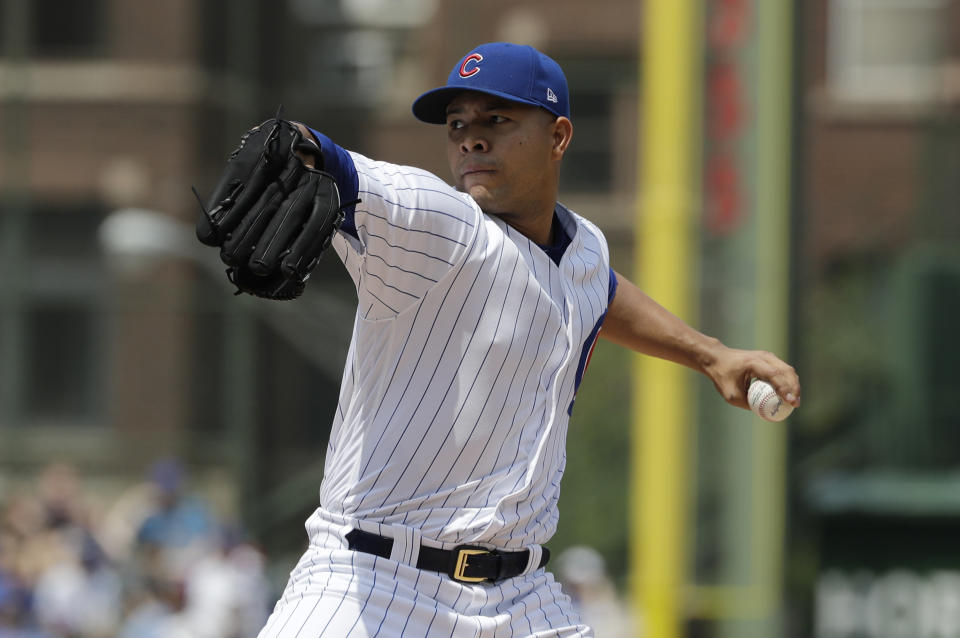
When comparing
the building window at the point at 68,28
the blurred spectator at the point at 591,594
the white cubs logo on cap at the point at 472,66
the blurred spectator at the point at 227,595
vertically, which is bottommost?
the blurred spectator at the point at 591,594

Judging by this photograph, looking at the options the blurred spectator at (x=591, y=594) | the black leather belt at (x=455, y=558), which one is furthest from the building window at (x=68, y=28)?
the black leather belt at (x=455, y=558)

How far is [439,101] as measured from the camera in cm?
353

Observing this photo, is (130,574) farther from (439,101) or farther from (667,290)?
(439,101)

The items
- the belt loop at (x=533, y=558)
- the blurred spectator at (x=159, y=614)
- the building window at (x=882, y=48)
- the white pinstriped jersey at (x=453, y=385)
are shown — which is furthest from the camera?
the building window at (x=882, y=48)

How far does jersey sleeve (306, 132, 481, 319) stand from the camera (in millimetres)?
3072

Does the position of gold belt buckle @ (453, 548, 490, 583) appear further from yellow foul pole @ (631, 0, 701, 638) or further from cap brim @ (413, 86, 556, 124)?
yellow foul pole @ (631, 0, 701, 638)

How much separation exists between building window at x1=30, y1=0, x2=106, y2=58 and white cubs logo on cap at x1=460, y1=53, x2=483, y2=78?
648 inches

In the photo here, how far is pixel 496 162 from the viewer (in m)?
3.48

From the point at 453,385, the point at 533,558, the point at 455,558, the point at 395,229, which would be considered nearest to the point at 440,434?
the point at 453,385

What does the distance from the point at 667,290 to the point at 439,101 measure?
7.16m

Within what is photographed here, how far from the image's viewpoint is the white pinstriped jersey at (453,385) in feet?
10.7

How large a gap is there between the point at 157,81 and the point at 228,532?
8916mm

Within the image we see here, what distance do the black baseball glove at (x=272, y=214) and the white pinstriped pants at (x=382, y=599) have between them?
0.67m

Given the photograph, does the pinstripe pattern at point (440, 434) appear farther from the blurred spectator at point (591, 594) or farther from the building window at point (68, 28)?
the building window at point (68, 28)
